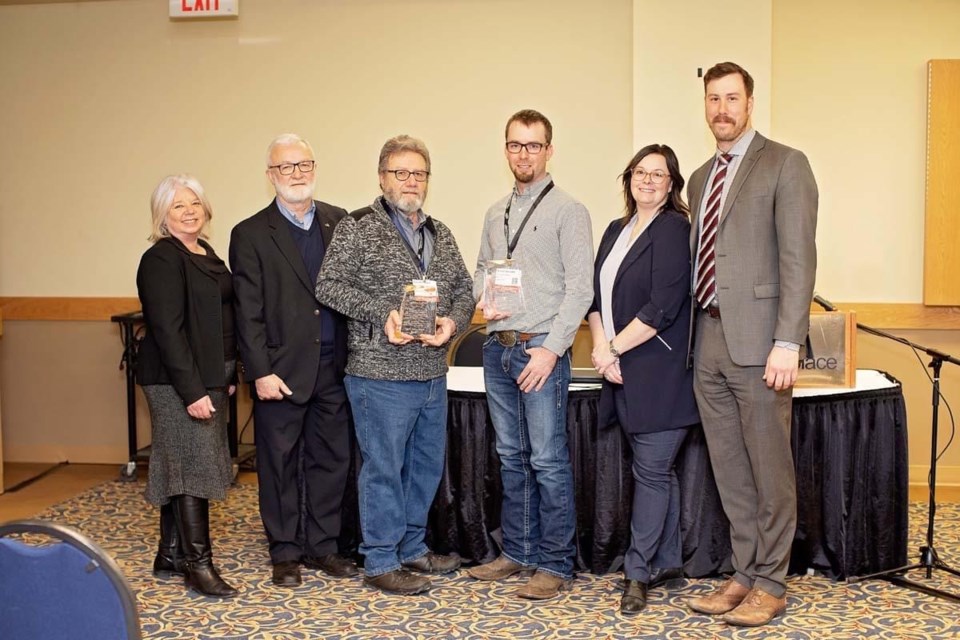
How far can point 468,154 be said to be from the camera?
573 cm

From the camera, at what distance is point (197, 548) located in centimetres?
374

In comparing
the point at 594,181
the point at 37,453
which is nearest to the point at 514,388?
the point at 594,181

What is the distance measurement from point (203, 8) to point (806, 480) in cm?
426

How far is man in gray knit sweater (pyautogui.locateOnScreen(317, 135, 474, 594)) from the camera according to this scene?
3.56m

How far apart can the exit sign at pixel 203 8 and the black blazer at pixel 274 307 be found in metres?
2.46

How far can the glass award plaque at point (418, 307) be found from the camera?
344 centimetres

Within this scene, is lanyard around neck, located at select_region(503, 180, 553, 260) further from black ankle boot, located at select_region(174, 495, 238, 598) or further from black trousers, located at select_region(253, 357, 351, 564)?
black ankle boot, located at select_region(174, 495, 238, 598)

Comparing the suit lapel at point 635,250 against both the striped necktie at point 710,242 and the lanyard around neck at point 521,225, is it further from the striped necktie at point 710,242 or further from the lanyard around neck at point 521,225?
the lanyard around neck at point 521,225

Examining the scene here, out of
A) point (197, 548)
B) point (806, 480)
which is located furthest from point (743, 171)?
point (197, 548)

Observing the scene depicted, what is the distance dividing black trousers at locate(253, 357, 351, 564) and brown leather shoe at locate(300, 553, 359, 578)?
0.09ft

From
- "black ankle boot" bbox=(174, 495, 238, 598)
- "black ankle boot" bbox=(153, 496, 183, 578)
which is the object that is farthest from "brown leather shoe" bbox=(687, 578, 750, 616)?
"black ankle boot" bbox=(153, 496, 183, 578)

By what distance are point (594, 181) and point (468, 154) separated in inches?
29.9

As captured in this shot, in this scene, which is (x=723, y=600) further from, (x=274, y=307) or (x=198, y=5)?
(x=198, y=5)

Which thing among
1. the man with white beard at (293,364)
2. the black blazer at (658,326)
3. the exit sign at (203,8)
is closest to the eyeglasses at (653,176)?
the black blazer at (658,326)
